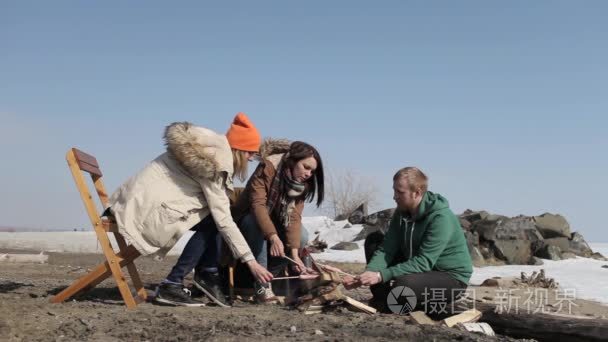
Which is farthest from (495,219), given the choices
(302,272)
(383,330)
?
(383,330)

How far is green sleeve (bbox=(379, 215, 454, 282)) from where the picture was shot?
427cm

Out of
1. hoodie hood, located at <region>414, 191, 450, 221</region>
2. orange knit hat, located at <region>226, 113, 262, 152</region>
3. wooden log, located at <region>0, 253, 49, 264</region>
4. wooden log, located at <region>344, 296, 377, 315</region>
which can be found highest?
orange knit hat, located at <region>226, 113, 262, 152</region>

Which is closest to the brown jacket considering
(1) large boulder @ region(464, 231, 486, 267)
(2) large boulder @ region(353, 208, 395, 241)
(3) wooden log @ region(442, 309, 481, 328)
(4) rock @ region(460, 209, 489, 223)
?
(3) wooden log @ region(442, 309, 481, 328)

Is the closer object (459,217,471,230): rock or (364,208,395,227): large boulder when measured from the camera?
(459,217,471,230): rock

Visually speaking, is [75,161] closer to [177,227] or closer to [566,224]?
[177,227]

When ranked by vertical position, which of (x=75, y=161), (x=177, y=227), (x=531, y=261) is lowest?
(x=531, y=261)

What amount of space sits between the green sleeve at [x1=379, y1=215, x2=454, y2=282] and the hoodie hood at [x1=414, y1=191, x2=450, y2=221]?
7 cm

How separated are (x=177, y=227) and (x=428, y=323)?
5.57ft

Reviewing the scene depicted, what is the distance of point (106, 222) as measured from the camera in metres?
4.29

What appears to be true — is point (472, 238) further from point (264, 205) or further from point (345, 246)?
Answer: point (264, 205)

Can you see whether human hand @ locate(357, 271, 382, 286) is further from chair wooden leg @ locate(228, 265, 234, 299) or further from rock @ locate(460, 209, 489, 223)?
rock @ locate(460, 209, 489, 223)

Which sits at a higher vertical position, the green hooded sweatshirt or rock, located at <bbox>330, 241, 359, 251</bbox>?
the green hooded sweatshirt
